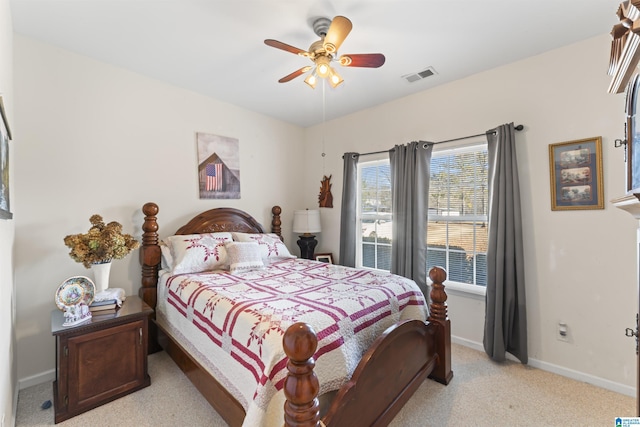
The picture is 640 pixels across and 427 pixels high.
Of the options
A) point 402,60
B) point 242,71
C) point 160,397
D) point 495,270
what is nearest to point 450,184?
point 495,270

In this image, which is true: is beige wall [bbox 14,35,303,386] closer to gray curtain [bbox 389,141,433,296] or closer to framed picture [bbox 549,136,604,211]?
gray curtain [bbox 389,141,433,296]

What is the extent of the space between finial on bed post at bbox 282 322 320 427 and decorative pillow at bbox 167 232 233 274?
1.89m

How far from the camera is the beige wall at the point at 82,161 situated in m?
2.22

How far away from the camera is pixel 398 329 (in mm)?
1670

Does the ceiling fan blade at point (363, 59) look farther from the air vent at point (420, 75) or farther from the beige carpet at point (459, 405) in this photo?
the beige carpet at point (459, 405)

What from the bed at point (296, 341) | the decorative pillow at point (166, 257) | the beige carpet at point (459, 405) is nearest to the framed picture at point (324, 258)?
the bed at point (296, 341)

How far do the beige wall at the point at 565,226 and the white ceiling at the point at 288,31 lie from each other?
157 mm

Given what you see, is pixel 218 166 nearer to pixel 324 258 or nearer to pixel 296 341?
pixel 324 258

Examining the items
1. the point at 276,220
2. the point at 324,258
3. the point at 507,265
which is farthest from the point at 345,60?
the point at 324,258

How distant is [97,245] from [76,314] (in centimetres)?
50

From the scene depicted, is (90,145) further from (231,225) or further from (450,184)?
(450,184)

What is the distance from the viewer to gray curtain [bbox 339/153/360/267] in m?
3.70

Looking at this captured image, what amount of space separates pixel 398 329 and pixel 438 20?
6.97 feet

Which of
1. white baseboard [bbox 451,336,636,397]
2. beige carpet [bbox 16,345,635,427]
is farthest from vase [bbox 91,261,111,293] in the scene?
white baseboard [bbox 451,336,636,397]
